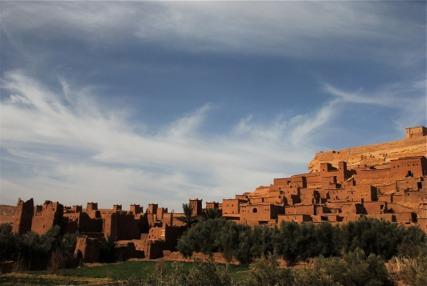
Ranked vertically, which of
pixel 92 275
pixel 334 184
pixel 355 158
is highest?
pixel 355 158

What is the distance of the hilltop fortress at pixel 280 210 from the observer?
39.0m

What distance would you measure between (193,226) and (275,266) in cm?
2621

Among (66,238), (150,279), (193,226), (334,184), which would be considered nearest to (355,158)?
(334,184)

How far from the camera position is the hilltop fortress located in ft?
128

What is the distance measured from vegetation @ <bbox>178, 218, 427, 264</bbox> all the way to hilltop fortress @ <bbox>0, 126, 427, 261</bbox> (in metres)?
2.83

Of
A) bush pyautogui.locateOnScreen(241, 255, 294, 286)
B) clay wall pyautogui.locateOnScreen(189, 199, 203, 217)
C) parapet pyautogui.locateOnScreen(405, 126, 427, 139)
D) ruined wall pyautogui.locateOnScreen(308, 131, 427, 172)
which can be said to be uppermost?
parapet pyautogui.locateOnScreen(405, 126, 427, 139)

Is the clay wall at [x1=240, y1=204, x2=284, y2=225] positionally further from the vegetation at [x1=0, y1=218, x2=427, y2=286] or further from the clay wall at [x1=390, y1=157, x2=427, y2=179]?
the clay wall at [x1=390, y1=157, x2=427, y2=179]

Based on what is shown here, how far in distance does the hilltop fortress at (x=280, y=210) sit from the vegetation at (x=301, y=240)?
2832 mm

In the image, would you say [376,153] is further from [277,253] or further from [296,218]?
[277,253]

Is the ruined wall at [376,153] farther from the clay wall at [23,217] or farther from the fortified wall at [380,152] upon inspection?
the clay wall at [23,217]

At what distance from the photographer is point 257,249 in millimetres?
36125

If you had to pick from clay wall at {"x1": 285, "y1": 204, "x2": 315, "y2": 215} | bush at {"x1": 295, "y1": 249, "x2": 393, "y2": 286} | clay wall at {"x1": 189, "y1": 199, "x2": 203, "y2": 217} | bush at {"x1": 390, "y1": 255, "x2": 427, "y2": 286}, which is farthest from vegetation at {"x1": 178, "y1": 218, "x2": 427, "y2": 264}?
clay wall at {"x1": 189, "y1": 199, "x2": 203, "y2": 217}

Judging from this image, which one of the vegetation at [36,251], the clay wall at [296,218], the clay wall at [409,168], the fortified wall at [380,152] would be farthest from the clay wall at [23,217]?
the fortified wall at [380,152]

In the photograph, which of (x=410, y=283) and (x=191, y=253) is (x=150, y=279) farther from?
(x=191, y=253)
